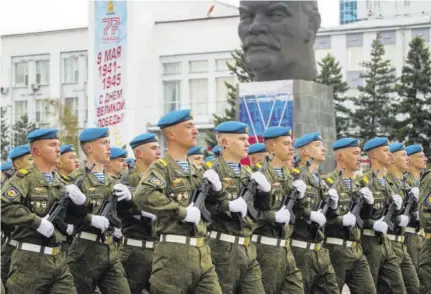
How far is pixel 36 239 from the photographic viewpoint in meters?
8.70

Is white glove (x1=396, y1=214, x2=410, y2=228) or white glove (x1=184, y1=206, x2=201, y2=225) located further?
white glove (x1=396, y1=214, x2=410, y2=228)

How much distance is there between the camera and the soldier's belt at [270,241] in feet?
32.5

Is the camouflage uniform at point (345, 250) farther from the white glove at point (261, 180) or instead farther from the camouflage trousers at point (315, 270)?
the white glove at point (261, 180)

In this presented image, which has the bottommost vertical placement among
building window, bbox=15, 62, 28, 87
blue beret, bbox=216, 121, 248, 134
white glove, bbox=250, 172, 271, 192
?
white glove, bbox=250, 172, 271, 192

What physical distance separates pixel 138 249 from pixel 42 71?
45.4m

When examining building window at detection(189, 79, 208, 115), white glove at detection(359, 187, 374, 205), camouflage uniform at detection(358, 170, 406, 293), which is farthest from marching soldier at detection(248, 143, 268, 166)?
building window at detection(189, 79, 208, 115)

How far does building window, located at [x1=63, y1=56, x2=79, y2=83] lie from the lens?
5403cm

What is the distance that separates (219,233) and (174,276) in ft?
4.01

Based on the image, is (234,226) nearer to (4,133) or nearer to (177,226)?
(177,226)

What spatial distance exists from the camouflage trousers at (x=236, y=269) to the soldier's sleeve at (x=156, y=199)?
124cm

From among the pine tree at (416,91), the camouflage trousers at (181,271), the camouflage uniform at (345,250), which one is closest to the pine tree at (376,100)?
the pine tree at (416,91)

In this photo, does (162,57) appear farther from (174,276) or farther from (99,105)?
(174,276)

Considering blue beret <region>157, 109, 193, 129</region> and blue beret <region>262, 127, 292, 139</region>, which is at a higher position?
blue beret <region>157, 109, 193, 129</region>

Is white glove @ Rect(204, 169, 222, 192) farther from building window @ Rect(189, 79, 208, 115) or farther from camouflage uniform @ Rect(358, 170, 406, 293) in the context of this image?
building window @ Rect(189, 79, 208, 115)
